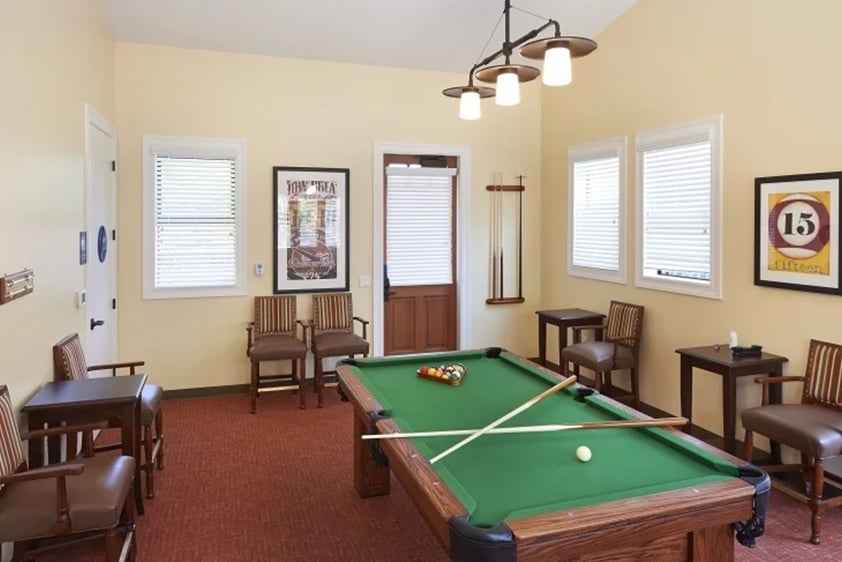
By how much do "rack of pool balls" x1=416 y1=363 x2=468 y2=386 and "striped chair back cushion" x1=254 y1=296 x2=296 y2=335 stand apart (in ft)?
8.70

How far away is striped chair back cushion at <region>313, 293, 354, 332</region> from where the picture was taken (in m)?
5.89

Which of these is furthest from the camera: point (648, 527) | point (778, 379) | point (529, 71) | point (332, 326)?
point (332, 326)

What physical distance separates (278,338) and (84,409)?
2604 mm

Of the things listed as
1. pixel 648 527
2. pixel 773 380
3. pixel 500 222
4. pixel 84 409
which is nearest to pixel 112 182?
pixel 84 409

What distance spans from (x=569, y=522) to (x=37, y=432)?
2.50 meters

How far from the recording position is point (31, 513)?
2.34 metres

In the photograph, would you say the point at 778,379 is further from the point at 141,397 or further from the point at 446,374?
the point at 141,397

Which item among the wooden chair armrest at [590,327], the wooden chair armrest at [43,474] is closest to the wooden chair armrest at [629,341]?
the wooden chair armrest at [590,327]

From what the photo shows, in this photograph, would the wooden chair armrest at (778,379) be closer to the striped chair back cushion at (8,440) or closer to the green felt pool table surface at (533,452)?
the green felt pool table surface at (533,452)

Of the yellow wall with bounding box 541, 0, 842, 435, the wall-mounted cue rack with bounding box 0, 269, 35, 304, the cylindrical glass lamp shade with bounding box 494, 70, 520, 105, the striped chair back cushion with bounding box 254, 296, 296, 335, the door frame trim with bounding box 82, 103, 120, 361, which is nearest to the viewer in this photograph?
the wall-mounted cue rack with bounding box 0, 269, 35, 304

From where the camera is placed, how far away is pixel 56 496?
2.42 metres

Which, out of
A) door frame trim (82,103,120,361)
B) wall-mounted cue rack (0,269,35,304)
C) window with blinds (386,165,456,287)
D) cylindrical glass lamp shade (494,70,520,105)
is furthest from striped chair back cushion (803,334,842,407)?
door frame trim (82,103,120,361)

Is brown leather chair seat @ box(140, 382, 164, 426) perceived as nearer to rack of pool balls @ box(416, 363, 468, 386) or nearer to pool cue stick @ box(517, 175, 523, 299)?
rack of pool balls @ box(416, 363, 468, 386)

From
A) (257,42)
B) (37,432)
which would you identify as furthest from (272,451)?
(257,42)
